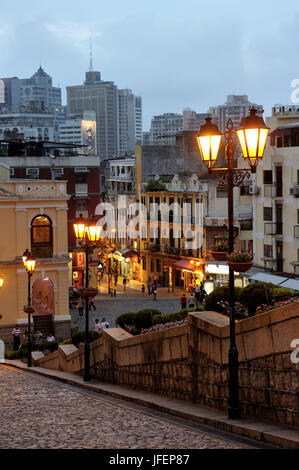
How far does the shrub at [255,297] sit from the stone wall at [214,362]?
53 centimetres

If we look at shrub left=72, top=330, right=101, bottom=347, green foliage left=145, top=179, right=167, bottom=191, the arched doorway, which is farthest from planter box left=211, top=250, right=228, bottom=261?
green foliage left=145, top=179, right=167, bottom=191

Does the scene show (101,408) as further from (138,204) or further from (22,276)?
(138,204)

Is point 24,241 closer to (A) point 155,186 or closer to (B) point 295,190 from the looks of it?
(B) point 295,190

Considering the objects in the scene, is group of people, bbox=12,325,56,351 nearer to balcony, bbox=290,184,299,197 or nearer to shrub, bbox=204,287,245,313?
balcony, bbox=290,184,299,197

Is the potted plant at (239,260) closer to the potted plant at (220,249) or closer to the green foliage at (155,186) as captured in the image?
the potted plant at (220,249)

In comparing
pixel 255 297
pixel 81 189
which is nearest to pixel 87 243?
pixel 255 297

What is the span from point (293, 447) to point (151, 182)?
188ft

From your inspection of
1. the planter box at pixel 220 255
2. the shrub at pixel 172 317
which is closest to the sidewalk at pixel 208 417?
the shrub at pixel 172 317

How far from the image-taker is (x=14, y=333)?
35.9 meters

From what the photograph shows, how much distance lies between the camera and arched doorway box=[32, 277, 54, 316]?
137ft

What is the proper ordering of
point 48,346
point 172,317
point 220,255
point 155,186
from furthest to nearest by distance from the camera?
point 155,186 → point 48,346 → point 172,317 → point 220,255

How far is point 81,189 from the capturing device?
64.2 meters

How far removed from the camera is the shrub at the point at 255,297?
44.6 ft

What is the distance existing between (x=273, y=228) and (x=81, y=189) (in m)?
24.9
